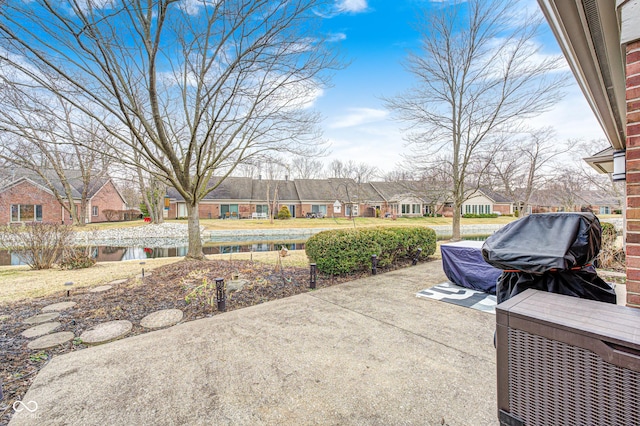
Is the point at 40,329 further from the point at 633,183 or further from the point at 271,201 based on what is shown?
the point at 271,201

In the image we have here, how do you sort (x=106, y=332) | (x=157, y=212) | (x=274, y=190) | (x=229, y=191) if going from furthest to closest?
(x=274, y=190) → (x=229, y=191) → (x=157, y=212) → (x=106, y=332)

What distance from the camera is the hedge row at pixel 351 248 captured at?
6.18 meters

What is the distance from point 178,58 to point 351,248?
20.0 ft

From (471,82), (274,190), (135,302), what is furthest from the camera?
(274,190)

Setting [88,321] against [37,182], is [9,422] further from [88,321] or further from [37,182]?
[37,182]

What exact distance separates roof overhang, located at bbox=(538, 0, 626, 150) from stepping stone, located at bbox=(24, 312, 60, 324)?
6801 millimetres

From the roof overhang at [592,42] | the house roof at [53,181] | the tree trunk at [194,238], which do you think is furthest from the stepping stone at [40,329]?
the house roof at [53,181]

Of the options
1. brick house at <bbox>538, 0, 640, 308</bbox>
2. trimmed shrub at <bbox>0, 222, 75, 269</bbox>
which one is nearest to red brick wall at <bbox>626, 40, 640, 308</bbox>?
brick house at <bbox>538, 0, 640, 308</bbox>

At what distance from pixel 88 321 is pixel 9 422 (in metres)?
2.13

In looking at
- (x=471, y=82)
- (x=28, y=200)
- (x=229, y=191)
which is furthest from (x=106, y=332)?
(x=229, y=191)

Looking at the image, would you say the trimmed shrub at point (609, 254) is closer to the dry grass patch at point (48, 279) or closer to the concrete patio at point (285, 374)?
the concrete patio at point (285, 374)

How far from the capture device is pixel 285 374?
269cm

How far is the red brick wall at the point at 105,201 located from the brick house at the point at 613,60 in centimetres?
3496


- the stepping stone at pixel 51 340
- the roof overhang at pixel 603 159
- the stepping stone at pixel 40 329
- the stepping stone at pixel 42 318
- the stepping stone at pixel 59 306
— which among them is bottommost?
the stepping stone at pixel 51 340
